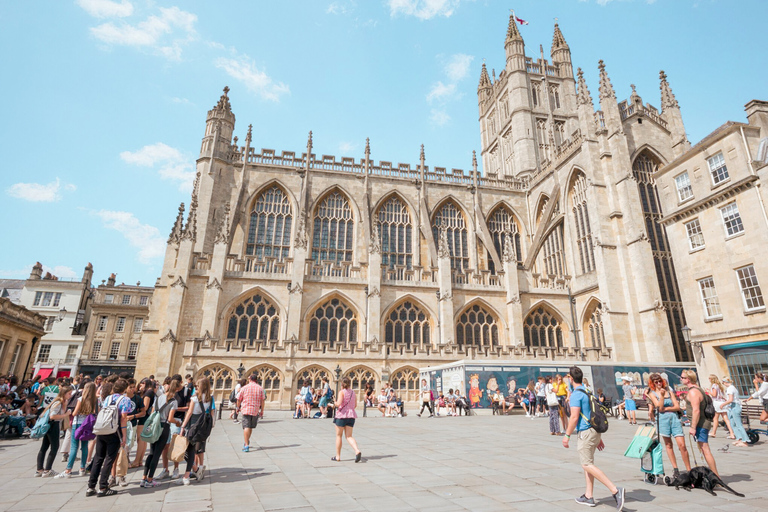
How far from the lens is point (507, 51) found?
41781 millimetres

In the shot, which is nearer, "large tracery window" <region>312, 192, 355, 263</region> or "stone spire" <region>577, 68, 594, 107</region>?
"stone spire" <region>577, 68, 594, 107</region>

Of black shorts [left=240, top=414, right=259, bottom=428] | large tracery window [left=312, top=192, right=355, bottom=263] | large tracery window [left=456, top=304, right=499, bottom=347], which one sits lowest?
black shorts [left=240, top=414, right=259, bottom=428]

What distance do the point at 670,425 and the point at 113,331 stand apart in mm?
47551

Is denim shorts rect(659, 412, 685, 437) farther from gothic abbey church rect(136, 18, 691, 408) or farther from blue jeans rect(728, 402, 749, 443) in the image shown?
gothic abbey church rect(136, 18, 691, 408)

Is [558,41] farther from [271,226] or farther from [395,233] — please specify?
[271,226]

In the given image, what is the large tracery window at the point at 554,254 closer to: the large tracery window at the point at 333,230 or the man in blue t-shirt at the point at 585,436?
the large tracery window at the point at 333,230

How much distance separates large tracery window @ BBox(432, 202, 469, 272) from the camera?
32656 mm

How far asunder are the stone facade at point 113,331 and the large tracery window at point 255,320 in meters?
22.1

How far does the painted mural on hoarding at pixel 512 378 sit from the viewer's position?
18.3 metres

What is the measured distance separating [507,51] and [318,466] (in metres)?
43.6

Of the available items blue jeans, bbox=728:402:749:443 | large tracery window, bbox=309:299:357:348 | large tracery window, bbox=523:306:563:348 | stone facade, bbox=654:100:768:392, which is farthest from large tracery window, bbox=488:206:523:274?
blue jeans, bbox=728:402:749:443

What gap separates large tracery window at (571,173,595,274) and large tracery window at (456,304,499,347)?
275 inches

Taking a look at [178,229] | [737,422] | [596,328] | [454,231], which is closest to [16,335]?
[178,229]

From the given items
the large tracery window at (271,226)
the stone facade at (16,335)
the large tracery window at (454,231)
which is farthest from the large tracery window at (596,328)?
the stone facade at (16,335)
